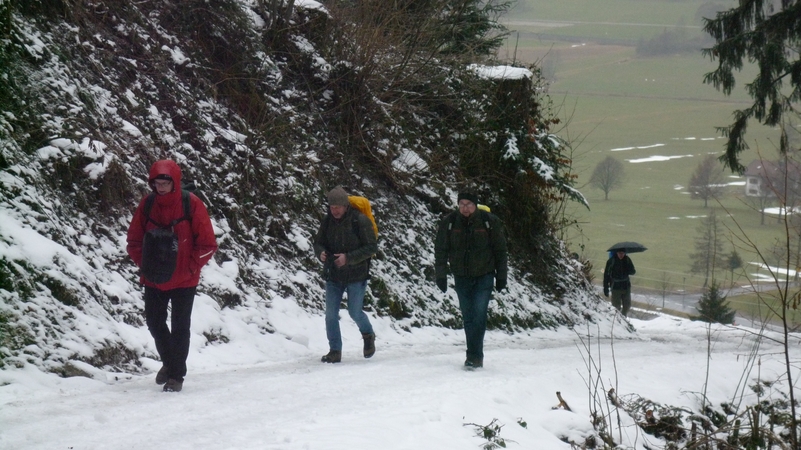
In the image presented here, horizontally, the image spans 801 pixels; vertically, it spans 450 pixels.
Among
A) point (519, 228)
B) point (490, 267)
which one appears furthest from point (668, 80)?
point (490, 267)

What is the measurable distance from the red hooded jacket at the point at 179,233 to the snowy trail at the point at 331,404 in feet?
3.49

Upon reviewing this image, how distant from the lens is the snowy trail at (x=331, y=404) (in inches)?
203

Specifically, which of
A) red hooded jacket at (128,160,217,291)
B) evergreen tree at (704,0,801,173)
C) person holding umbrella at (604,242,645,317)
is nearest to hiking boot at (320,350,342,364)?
red hooded jacket at (128,160,217,291)

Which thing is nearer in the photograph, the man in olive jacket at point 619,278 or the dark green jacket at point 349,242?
the dark green jacket at point 349,242

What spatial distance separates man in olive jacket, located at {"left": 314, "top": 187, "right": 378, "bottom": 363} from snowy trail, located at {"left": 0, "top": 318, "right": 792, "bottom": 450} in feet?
1.93

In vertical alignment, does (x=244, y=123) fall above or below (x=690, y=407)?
above

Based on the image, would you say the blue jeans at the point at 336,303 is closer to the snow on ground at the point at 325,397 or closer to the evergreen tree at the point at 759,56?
the snow on ground at the point at 325,397

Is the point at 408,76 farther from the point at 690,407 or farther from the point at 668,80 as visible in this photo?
the point at 668,80

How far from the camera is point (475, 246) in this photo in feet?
26.9

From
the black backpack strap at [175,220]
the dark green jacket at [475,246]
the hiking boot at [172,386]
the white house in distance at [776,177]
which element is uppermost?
the white house in distance at [776,177]

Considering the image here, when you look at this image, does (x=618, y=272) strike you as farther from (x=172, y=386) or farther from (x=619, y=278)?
(x=172, y=386)

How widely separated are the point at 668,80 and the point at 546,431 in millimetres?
122058

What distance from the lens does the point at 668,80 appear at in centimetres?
11819

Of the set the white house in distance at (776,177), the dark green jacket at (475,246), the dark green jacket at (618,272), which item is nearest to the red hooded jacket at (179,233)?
the dark green jacket at (475,246)
